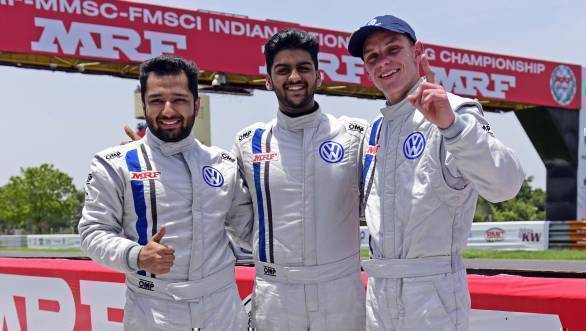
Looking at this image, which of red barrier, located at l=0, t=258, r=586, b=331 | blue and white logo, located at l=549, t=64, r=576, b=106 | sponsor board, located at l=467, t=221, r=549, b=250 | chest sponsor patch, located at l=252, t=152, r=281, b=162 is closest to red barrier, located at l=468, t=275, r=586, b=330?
red barrier, located at l=0, t=258, r=586, b=331

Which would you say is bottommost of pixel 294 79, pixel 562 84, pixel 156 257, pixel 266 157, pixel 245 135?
pixel 156 257

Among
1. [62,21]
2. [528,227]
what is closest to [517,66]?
[528,227]

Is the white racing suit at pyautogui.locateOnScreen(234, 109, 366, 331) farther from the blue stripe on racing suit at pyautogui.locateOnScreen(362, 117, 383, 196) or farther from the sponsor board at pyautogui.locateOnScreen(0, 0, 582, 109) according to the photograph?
the sponsor board at pyautogui.locateOnScreen(0, 0, 582, 109)

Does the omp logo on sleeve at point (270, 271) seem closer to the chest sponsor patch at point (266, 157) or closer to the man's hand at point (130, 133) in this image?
the chest sponsor patch at point (266, 157)

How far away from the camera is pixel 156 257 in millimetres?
2479

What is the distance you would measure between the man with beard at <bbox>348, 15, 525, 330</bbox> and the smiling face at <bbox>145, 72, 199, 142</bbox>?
0.80 m

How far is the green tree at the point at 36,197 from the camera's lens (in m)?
46.5

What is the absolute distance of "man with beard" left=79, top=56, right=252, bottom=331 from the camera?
2.71 meters

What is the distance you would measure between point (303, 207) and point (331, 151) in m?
0.29

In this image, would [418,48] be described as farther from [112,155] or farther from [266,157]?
[112,155]

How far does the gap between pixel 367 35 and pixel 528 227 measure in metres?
15.7

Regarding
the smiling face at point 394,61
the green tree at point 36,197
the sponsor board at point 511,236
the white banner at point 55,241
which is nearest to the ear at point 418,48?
the smiling face at point 394,61

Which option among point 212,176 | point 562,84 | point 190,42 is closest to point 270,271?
point 212,176

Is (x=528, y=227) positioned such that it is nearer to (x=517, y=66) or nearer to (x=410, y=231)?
(x=517, y=66)
